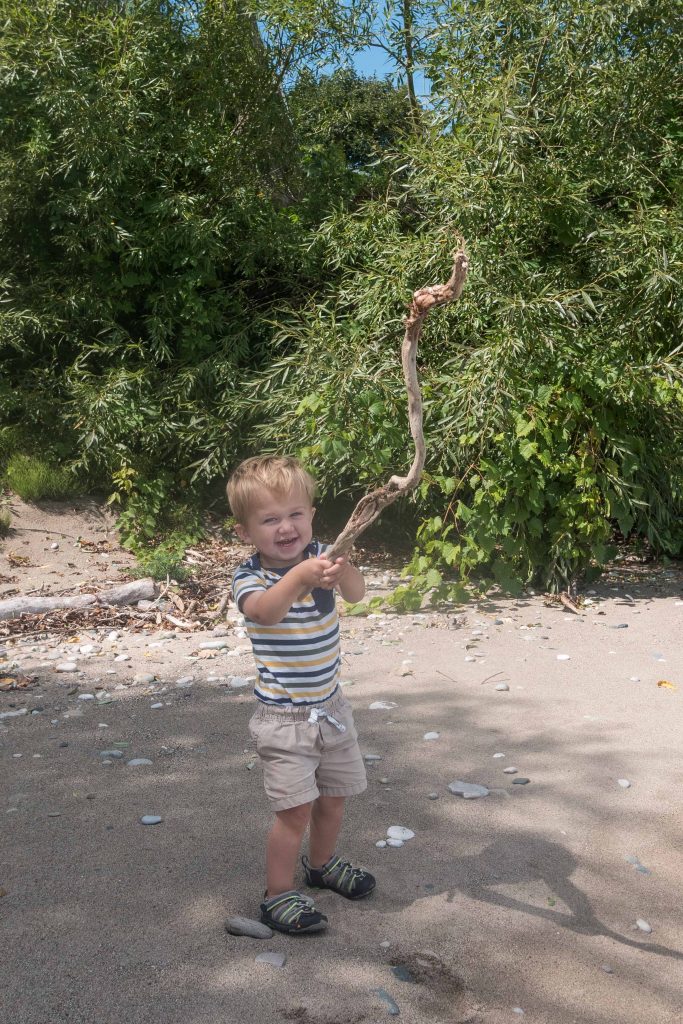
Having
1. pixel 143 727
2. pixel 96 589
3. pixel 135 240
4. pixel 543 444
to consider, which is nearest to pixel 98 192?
pixel 135 240

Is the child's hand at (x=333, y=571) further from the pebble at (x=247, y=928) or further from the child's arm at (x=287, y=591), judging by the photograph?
the pebble at (x=247, y=928)

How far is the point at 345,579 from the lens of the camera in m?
2.59

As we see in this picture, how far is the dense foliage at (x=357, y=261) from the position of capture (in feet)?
19.2

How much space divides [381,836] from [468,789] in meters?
0.45

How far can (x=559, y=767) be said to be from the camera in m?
3.57

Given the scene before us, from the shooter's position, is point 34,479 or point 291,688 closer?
point 291,688

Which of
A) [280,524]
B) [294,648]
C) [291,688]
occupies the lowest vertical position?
[291,688]

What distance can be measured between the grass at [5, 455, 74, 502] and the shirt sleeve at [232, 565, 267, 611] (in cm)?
517

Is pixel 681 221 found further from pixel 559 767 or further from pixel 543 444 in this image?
pixel 559 767

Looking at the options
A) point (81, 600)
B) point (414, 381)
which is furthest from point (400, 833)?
point (81, 600)

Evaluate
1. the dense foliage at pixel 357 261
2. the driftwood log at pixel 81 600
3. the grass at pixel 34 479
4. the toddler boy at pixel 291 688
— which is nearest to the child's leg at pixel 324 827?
the toddler boy at pixel 291 688

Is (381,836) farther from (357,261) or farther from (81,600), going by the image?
(357,261)

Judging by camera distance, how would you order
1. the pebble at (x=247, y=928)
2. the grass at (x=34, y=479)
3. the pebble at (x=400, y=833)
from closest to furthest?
1. the pebble at (x=247, y=928)
2. the pebble at (x=400, y=833)
3. the grass at (x=34, y=479)

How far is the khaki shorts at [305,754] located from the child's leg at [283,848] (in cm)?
6
